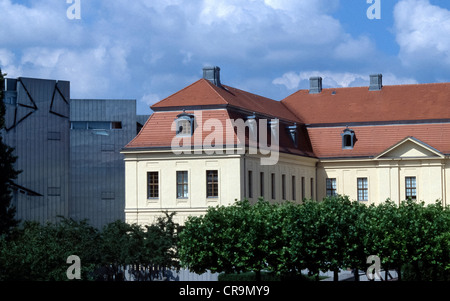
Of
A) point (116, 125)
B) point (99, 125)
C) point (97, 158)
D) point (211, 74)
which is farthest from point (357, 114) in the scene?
point (97, 158)

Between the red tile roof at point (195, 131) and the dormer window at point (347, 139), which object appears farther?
the dormer window at point (347, 139)

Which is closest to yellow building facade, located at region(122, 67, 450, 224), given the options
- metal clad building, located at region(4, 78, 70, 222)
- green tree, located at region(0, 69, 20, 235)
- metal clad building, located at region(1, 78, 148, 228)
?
green tree, located at region(0, 69, 20, 235)

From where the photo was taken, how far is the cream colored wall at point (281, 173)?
5972 cm

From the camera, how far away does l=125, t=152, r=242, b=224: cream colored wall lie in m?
58.6

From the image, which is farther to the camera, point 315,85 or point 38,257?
point 315,85

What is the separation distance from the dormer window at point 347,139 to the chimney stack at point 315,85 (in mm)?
6476

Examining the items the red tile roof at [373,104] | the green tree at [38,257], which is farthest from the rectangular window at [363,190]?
the green tree at [38,257]

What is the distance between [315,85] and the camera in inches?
2968

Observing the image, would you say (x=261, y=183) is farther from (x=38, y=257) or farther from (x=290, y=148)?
(x=38, y=257)

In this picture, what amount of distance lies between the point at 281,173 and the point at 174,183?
7616 millimetres

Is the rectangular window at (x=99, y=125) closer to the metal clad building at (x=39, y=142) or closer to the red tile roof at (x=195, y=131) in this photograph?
the metal clad building at (x=39, y=142)

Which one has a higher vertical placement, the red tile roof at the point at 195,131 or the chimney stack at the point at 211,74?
the chimney stack at the point at 211,74
